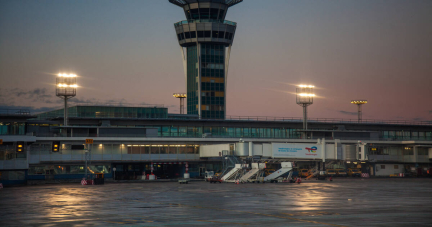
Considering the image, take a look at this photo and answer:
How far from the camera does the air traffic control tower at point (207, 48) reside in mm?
131250

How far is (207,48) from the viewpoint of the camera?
435 feet

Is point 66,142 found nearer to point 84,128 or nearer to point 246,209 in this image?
point 84,128

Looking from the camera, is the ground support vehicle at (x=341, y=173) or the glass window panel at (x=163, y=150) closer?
the glass window panel at (x=163, y=150)

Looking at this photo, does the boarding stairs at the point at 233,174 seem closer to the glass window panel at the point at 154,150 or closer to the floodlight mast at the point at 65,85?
the glass window panel at the point at 154,150

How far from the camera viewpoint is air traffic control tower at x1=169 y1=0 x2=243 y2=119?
131250mm

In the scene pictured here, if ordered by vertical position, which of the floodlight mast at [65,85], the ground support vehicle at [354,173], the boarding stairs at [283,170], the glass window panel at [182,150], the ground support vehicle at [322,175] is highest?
the floodlight mast at [65,85]

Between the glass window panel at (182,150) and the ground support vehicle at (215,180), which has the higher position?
the glass window panel at (182,150)

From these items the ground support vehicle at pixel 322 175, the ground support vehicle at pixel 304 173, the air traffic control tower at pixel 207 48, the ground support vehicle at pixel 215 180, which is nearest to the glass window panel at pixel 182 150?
the ground support vehicle at pixel 215 180

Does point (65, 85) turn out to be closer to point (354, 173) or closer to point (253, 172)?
point (253, 172)

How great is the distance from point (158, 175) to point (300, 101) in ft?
116

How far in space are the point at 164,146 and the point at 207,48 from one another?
4704cm

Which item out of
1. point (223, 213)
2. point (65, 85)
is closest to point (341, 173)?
point (65, 85)

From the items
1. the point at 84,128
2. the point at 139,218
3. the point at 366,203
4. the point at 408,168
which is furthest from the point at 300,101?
the point at 139,218

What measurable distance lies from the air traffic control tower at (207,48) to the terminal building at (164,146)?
17.5 metres
